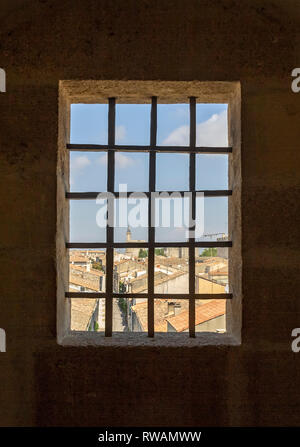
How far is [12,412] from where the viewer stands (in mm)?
1381

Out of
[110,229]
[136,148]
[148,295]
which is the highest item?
[136,148]

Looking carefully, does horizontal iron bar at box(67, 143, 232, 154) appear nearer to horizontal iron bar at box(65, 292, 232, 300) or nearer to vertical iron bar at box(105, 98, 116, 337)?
vertical iron bar at box(105, 98, 116, 337)

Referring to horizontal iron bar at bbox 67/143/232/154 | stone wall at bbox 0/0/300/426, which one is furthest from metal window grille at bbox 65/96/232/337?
stone wall at bbox 0/0/300/426

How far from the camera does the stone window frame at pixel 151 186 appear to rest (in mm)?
1438

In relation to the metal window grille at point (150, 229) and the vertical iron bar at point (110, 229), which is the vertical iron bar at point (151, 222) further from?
Result: the vertical iron bar at point (110, 229)

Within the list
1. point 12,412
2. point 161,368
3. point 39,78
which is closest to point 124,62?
point 39,78

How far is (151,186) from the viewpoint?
5.03ft

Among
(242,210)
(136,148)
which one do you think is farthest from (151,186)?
(242,210)

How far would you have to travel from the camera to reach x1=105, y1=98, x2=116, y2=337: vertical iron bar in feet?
4.91

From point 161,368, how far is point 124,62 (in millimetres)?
1391

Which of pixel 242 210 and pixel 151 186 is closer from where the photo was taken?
pixel 242 210

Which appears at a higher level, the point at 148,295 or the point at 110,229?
the point at 110,229

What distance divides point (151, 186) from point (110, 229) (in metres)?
0.29

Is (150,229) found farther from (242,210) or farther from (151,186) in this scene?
(242,210)
